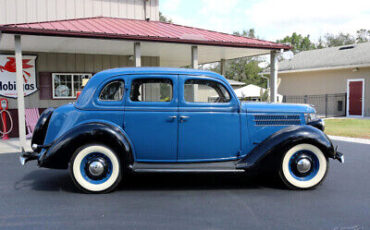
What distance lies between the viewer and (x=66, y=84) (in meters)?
11.3

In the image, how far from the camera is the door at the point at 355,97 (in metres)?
18.1

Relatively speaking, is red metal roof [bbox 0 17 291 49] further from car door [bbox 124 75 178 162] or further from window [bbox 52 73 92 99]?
car door [bbox 124 75 178 162]

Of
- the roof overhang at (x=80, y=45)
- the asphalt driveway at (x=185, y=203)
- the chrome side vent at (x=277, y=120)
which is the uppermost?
the roof overhang at (x=80, y=45)

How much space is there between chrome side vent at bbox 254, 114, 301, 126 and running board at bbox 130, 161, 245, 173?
76 cm

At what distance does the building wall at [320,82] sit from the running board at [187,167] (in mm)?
16330

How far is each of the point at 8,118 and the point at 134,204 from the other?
325 inches

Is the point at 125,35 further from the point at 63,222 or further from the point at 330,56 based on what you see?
the point at 330,56

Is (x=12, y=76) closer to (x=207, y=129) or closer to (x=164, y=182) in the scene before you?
(x=164, y=182)

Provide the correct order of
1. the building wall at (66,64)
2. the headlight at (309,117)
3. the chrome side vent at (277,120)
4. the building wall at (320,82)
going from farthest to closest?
the building wall at (320,82)
the building wall at (66,64)
the headlight at (309,117)
the chrome side vent at (277,120)

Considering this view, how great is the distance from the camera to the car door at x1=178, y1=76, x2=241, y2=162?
469 cm

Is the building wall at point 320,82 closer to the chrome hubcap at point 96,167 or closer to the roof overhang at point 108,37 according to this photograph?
the roof overhang at point 108,37

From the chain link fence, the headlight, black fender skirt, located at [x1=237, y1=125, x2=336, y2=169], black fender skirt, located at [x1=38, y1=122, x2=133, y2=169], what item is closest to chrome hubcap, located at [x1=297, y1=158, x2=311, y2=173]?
black fender skirt, located at [x1=237, y1=125, x2=336, y2=169]

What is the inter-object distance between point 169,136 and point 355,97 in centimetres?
1723

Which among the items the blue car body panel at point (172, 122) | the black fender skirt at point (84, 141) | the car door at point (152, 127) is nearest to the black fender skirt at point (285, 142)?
the blue car body panel at point (172, 122)
